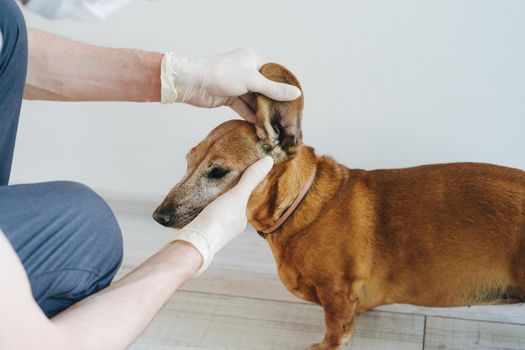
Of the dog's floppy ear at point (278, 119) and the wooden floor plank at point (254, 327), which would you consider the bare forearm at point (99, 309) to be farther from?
the wooden floor plank at point (254, 327)

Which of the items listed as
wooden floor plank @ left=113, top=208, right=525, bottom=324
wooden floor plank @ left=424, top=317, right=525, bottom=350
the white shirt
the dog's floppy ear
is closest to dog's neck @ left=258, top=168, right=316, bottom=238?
the dog's floppy ear

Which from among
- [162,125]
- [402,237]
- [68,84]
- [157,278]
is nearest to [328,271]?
[402,237]

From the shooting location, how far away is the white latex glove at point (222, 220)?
4.30 feet

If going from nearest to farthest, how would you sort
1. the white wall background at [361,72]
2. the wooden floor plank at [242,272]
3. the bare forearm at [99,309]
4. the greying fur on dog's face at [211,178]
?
the bare forearm at [99,309] → the greying fur on dog's face at [211,178] → the wooden floor plank at [242,272] → the white wall background at [361,72]

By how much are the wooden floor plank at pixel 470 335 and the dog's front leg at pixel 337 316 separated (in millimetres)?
214

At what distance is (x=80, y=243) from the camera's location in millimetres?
1309

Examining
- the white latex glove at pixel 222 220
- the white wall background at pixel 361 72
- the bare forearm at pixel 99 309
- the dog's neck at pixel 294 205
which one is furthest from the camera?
the white wall background at pixel 361 72

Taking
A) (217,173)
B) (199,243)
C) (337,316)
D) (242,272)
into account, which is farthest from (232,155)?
(242,272)

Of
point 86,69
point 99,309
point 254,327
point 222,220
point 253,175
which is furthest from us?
point 254,327

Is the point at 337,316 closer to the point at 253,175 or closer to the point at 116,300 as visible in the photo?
the point at 253,175

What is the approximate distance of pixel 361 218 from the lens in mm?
1711

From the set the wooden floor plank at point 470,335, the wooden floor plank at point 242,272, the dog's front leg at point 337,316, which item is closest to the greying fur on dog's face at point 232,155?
the dog's front leg at point 337,316

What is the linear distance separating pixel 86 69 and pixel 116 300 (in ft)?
2.32

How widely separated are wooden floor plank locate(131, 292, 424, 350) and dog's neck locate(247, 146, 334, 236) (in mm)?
303
